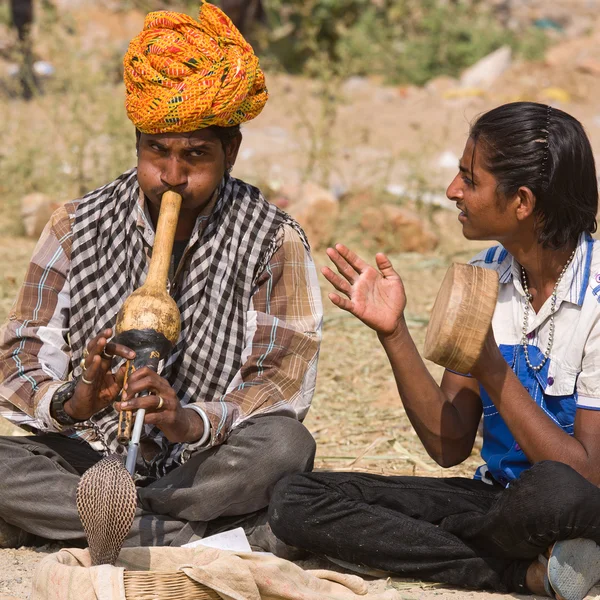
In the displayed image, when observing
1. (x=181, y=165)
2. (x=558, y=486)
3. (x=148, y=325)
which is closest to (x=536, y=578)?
(x=558, y=486)

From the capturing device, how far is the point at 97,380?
3.10 m

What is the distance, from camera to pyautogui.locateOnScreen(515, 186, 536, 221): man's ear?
3.12 meters

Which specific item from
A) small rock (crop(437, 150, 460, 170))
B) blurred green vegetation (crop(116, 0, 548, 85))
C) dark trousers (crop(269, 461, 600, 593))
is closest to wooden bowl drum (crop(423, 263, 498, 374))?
dark trousers (crop(269, 461, 600, 593))

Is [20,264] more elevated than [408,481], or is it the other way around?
[408,481]

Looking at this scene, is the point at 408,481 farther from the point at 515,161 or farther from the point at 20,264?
the point at 20,264

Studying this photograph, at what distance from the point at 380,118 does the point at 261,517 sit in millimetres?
8468

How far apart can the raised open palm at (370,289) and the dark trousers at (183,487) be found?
58cm

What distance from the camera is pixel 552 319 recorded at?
3.20 meters

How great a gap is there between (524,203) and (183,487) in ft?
4.44

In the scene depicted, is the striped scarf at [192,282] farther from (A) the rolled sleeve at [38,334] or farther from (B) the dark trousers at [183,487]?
(B) the dark trousers at [183,487]

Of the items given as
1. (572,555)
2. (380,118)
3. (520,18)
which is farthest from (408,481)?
(520,18)

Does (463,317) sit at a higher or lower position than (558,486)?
higher

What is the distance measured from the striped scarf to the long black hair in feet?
2.50

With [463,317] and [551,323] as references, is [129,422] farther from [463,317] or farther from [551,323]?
[551,323]
